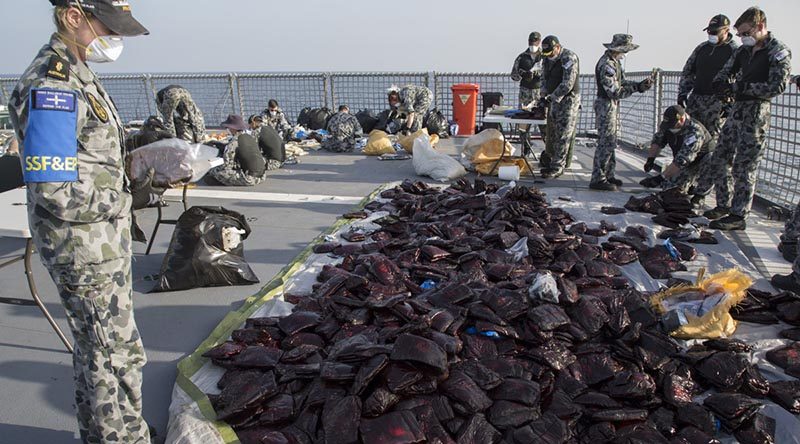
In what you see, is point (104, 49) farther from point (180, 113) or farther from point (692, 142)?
point (180, 113)

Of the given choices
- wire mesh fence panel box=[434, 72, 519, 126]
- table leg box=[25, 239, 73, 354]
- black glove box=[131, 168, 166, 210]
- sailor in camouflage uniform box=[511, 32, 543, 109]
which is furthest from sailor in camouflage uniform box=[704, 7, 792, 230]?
wire mesh fence panel box=[434, 72, 519, 126]

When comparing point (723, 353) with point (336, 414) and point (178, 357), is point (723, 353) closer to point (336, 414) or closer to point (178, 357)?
point (336, 414)

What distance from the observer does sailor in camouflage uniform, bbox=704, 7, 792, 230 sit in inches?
180

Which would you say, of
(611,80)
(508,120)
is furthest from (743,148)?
(508,120)

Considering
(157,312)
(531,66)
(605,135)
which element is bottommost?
(157,312)

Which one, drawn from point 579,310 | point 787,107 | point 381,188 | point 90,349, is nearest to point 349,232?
point 381,188

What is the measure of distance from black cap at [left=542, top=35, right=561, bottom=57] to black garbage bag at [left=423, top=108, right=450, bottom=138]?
13.5 ft

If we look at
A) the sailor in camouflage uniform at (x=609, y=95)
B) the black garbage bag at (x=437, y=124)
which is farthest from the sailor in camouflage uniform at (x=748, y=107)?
the black garbage bag at (x=437, y=124)

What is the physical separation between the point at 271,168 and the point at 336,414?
632 cm

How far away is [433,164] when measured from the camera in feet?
24.2

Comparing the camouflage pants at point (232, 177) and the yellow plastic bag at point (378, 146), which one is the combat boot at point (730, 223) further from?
the yellow plastic bag at point (378, 146)

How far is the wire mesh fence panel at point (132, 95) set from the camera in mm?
13891

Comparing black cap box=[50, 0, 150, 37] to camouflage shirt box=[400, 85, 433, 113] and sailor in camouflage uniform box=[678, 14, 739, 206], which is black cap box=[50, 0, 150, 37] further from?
camouflage shirt box=[400, 85, 433, 113]

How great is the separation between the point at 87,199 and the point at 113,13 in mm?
654
